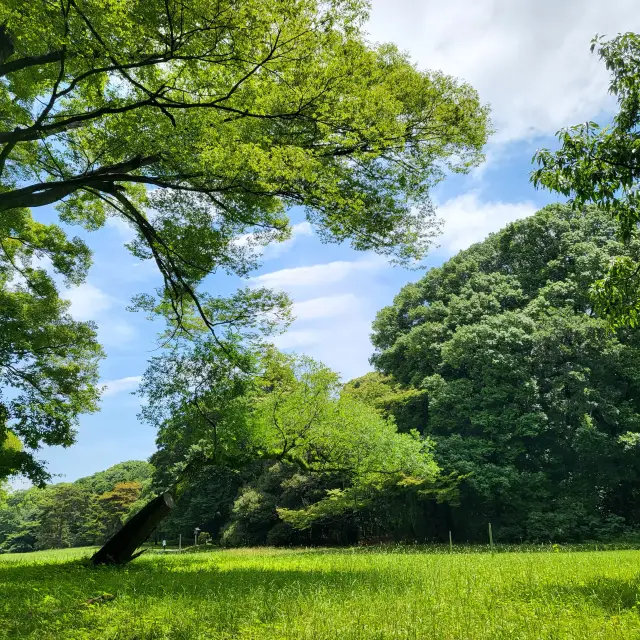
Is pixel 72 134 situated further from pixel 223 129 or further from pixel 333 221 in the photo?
pixel 333 221

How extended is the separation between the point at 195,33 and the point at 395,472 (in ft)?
68.3

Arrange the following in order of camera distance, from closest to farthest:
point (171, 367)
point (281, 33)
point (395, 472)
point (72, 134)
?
point (281, 33) → point (72, 134) → point (171, 367) → point (395, 472)

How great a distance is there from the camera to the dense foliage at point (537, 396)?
942 inches

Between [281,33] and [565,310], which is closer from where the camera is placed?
[281,33]

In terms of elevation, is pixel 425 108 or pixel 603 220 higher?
pixel 603 220

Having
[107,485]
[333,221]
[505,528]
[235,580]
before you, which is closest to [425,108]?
[333,221]

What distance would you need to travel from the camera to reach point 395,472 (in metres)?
23.5

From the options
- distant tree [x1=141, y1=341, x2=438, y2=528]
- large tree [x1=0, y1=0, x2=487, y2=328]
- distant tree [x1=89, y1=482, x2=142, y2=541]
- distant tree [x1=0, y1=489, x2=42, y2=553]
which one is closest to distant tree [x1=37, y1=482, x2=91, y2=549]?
distant tree [x1=0, y1=489, x2=42, y2=553]

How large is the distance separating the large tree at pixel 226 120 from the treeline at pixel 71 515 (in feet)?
132

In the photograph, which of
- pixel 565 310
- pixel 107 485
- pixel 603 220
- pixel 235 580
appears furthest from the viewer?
pixel 107 485

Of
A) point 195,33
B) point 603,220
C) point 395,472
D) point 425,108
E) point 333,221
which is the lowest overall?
point 395,472

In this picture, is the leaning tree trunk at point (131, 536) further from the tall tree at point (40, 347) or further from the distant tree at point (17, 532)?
the distant tree at point (17, 532)

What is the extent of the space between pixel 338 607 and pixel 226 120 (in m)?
8.35

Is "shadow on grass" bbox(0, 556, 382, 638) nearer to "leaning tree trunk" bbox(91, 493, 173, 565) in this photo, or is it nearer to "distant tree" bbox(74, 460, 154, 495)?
"leaning tree trunk" bbox(91, 493, 173, 565)
